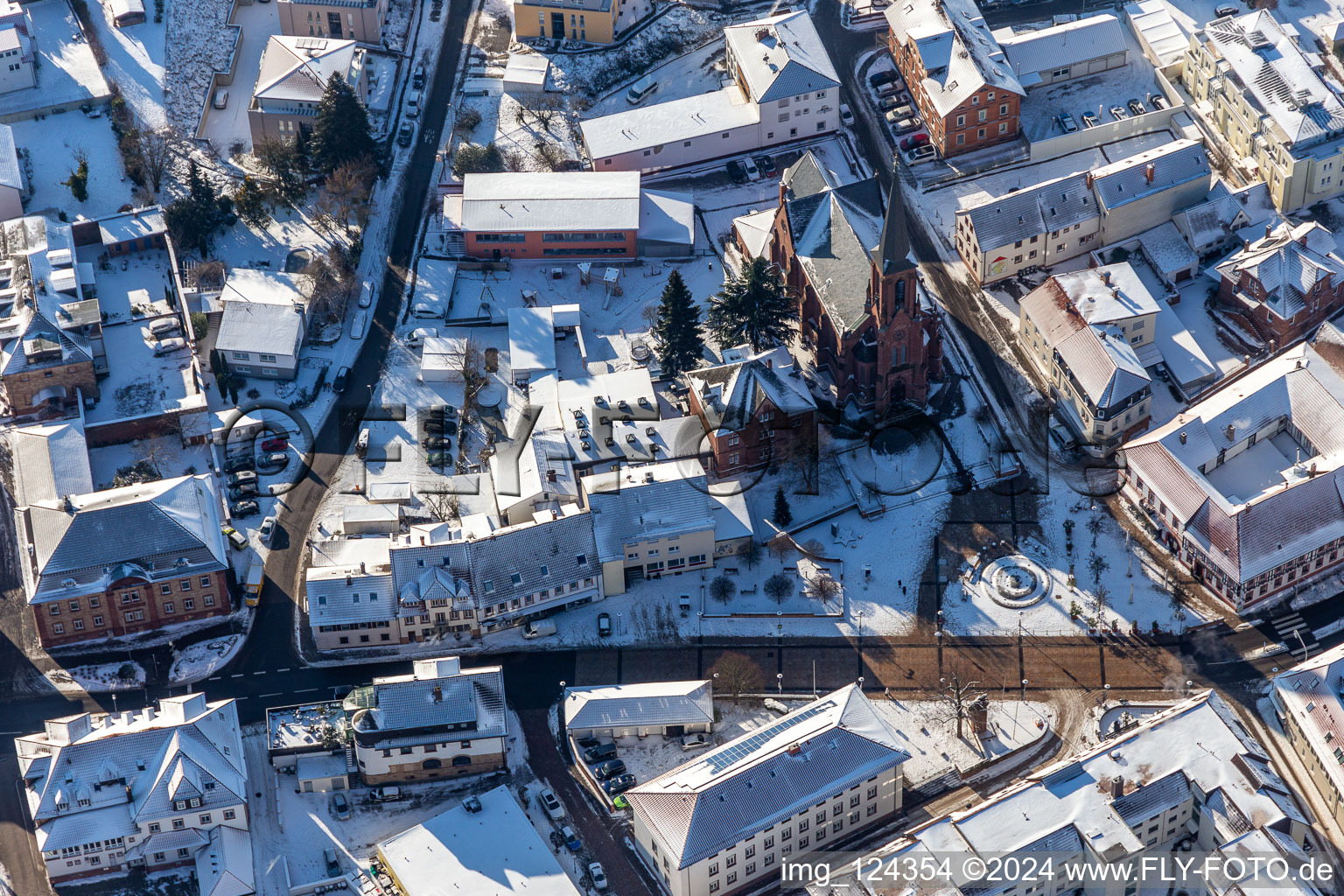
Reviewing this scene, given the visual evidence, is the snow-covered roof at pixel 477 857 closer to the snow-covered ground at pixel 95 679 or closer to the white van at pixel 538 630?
the white van at pixel 538 630

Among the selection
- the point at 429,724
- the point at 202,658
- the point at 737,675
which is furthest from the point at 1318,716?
the point at 202,658

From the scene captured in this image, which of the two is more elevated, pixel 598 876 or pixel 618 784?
pixel 618 784

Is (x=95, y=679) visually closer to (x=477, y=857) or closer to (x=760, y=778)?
(x=477, y=857)

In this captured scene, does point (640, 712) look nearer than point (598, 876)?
No

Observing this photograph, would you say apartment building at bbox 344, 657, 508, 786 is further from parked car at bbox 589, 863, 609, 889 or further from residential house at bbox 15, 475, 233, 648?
residential house at bbox 15, 475, 233, 648

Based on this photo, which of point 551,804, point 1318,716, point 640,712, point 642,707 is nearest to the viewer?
point 1318,716

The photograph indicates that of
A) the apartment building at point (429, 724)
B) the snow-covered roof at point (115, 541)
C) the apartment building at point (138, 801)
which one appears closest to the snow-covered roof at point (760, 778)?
the apartment building at point (429, 724)
